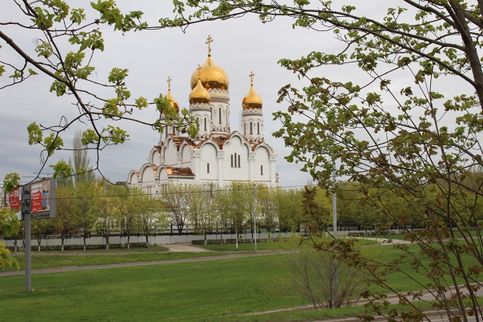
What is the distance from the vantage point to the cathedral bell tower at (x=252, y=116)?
75812 mm

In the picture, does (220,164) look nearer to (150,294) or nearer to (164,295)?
(150,294)

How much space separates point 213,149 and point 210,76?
30.6 ft

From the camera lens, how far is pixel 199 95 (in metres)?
69.2

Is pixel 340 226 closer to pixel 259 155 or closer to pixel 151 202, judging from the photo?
pixel 259 155

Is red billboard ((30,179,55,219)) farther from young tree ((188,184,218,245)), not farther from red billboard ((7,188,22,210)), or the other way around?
young tree ((188,184,218,245))

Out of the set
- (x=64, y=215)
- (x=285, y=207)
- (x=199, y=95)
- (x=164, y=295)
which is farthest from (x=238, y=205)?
(x=164, y=295)

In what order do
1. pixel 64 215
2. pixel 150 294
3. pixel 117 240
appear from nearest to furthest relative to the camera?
pixel 150 294 < pixel 64 215 < pixel 117 240

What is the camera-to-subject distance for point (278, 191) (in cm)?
6444

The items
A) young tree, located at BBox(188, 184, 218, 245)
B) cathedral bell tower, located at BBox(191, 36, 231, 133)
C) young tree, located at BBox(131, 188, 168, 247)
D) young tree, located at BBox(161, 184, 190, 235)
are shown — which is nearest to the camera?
young tree, located at BBox(131, 188, 168, 247)

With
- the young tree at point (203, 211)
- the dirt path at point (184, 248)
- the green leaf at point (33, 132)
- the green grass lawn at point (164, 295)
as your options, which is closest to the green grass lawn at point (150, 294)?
the green grass lawn at point (164, 295)

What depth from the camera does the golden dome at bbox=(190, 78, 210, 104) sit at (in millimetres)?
69125

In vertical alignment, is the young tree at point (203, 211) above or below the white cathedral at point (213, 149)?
below

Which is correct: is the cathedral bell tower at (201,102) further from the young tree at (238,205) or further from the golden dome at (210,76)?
the young tree at (238,205)

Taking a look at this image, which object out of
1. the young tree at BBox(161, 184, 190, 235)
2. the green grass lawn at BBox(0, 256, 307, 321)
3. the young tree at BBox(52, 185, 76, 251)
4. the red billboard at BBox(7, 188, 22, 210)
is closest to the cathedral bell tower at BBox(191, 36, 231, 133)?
the young tree at BBox(161, 184, 190, 235)
